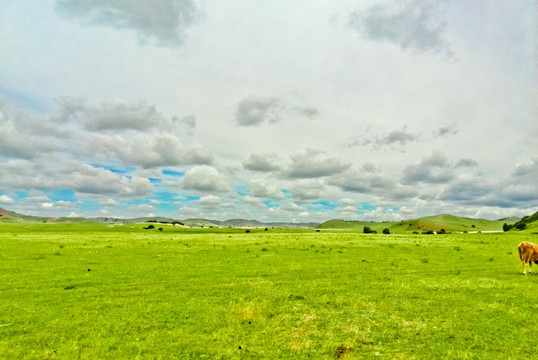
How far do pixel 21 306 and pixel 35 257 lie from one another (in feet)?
75.5

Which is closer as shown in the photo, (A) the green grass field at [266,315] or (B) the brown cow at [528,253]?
(A) the green grass field at [266,315]

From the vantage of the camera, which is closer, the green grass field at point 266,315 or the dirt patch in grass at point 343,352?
the dirt patch in grass at point 343,352

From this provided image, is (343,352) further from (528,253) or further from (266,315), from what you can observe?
(528,253)

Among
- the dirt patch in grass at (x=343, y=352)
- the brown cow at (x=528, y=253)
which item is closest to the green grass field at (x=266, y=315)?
the dirt patch in grass at (x=343, y=352)

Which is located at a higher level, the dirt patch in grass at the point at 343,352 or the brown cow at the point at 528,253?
the brown cow at the point at 528,253

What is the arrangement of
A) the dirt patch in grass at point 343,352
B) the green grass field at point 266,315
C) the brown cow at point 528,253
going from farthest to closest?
1. the brown cow at point 528,253
2. the green grass field at point 266,315
3. the dirt patch in grass at point 343,352

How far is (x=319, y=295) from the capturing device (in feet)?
60.6

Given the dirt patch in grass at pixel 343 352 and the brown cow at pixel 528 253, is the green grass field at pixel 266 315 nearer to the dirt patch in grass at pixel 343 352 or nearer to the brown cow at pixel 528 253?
the dirt patch in grass at pixel 343 352

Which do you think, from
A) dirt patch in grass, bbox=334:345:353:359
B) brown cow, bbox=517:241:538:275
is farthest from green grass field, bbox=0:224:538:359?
brown cow, bbox=517:241:538:275

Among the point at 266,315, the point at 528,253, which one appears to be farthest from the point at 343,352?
the point at 528,253

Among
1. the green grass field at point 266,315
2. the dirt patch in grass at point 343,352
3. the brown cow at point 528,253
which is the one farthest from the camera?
the brown cow at point 528,253

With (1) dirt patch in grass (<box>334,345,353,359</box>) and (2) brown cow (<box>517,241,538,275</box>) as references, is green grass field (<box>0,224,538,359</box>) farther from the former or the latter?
(2) brown cow (<box>517,241,538,275</box>)

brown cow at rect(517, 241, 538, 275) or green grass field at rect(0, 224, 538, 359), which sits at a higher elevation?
brown cow at rect(517, 241, 538, 275)

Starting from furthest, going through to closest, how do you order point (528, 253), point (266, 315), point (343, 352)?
point (528, 253) → point (266, 315) → point (343, 352)
